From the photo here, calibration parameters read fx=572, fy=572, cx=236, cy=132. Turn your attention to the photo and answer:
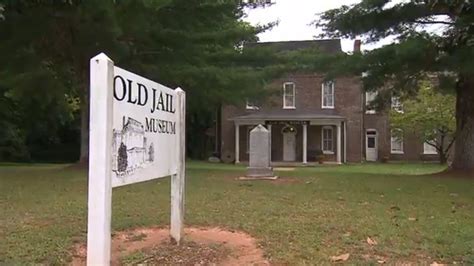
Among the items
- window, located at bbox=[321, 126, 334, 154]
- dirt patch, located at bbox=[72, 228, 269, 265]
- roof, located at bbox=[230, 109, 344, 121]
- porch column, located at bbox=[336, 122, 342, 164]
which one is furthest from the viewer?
window, located at bbox=[321, 126, 334, 154]

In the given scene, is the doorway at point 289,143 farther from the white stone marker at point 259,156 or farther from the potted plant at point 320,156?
the white stone marker at point 259,156

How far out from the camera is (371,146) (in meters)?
38.9

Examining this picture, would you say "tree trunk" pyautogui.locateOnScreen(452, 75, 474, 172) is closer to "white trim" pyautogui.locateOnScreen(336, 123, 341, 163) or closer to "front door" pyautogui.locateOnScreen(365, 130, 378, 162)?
"white trim" pyautogui.locateOnScreen(336, 123, 341, 163)

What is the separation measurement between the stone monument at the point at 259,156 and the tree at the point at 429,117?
16.0m

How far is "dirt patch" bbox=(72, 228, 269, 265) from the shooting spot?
578cm

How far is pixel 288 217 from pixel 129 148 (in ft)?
12.9

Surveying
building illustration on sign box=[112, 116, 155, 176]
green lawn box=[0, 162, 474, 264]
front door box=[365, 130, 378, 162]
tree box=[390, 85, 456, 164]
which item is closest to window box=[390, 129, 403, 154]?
front door box=[365, 130, 378, 162]

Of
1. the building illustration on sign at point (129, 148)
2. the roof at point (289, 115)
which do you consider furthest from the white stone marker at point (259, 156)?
the roof at point (289, 115)

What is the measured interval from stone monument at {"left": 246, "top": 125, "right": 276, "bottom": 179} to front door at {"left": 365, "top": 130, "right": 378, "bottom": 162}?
76.9 feet

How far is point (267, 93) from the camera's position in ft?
69.0

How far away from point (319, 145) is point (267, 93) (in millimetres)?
16670

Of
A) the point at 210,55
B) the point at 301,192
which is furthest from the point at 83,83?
the point at 301,192

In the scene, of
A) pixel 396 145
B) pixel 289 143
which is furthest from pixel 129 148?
pixel 396 145

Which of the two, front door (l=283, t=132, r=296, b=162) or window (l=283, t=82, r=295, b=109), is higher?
window (l=283, t=82, r=295, b=109)
